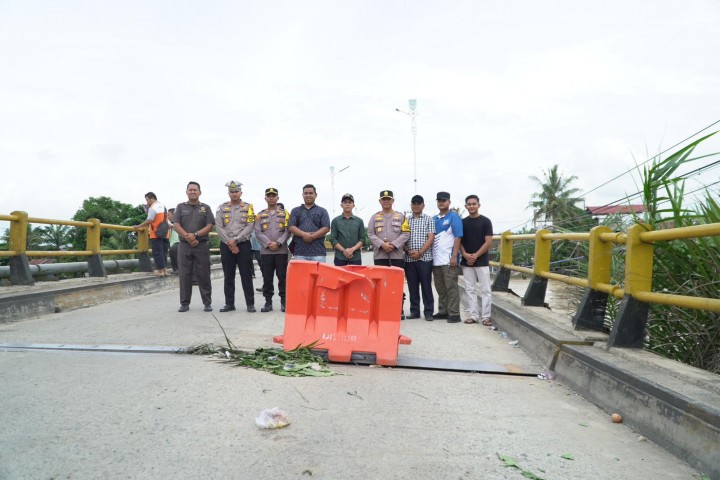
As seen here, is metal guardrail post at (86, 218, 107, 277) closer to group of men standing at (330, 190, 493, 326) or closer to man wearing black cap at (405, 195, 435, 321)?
group of men standing at (330, 190, 493, 326)

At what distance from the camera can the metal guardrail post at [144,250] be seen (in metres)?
12.3

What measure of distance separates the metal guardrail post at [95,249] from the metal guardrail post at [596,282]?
8559mm

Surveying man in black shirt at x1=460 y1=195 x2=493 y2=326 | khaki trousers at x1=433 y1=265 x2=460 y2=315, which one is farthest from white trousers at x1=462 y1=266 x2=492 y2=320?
khaki trousers at x1=433 y1=265 x2=460 y2=315

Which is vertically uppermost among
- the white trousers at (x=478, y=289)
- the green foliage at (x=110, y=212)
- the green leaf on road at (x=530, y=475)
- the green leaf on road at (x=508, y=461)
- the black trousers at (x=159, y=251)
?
the green foliage at (x=110, y=212)

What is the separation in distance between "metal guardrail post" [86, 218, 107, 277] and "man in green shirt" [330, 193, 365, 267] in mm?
4758

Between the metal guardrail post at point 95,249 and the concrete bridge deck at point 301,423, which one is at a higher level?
the metal guardrail post at point 95,249

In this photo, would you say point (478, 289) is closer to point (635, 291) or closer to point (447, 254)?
point (447, 254)

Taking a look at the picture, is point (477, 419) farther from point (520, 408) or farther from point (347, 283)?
point (347, 283)

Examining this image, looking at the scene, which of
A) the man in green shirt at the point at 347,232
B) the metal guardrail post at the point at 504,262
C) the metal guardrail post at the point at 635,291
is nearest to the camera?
the metal guardrail post at the point at 635,291

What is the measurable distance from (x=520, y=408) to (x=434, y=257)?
4.64 m

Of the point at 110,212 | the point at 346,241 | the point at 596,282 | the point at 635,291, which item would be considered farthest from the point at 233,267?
the point at 110,212

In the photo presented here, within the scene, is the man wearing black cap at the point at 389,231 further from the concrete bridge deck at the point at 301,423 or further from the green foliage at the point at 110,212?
the green foliage at the point at 110,212

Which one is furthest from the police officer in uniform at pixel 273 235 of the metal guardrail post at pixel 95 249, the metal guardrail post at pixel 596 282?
the metal guardrail post at pixel 596 282

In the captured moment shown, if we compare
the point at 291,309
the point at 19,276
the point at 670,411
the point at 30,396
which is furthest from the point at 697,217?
the point at 19,276
